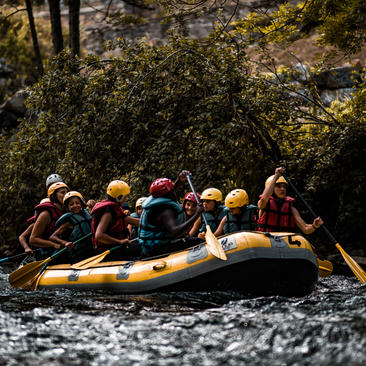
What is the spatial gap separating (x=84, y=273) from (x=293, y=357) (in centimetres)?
383

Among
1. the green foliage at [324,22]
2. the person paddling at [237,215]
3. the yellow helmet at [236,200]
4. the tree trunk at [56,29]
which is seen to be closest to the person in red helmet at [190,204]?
the person paddling at [237,215]

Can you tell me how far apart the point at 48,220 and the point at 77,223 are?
49 centimetres

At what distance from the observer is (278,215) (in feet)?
22.6

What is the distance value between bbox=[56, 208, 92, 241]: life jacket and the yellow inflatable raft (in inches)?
63.8

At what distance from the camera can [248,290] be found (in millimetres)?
5492

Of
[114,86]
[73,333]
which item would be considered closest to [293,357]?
[73,333]

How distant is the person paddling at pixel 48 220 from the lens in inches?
286

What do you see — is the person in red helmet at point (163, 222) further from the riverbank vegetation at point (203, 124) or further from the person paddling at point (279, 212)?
the riverbank vegetation at point (203, 124)

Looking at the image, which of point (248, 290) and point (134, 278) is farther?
point (134, 278)

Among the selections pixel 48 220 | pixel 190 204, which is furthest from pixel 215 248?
pixel 48 220

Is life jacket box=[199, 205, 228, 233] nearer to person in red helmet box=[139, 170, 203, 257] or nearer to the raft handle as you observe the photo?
person in red helmet box=[139, 170, 203, 257]

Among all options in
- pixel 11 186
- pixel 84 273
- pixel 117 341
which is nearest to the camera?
pixel 117 341

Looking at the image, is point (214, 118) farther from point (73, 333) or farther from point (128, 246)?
point (73, 333)

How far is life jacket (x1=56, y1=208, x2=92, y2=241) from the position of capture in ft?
23.6
